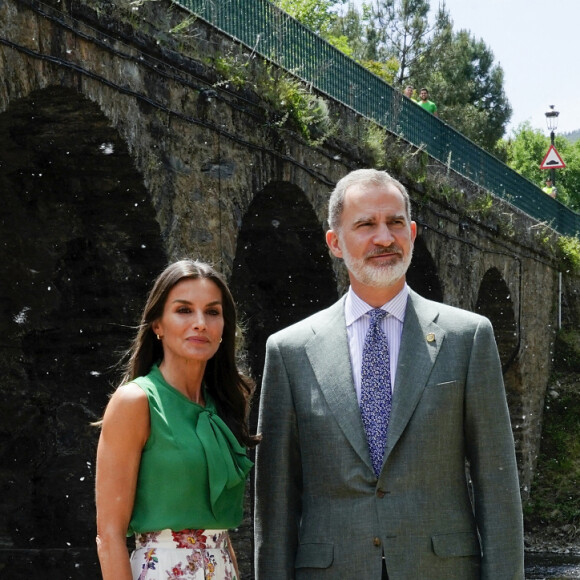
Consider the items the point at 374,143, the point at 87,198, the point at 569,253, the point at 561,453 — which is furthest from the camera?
the point at 569,253

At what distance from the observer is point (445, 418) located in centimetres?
320

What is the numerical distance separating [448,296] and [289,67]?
416 cm

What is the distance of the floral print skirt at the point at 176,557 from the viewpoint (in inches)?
127

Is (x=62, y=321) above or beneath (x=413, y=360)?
above

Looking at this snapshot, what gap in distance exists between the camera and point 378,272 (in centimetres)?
328

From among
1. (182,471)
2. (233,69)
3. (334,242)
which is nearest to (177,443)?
(182,471)

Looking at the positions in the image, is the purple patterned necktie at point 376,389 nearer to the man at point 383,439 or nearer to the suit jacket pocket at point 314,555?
the man at point 383,439

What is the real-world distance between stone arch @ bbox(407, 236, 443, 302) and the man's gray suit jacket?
8793 mm

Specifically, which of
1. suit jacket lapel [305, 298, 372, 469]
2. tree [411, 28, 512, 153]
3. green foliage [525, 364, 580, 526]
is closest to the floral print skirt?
suit jacket lapel [305, 298, 372, 469]

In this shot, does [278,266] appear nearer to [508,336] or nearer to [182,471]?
[182,471]

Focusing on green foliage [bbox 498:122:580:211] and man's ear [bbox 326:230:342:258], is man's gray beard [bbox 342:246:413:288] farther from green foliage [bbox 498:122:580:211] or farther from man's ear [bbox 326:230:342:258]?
green foliage [bbox 498:122:580:211]

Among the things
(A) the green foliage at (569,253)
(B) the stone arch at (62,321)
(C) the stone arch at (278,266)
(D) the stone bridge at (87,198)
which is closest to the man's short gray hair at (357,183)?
(D) the stone bridge at (87,198)

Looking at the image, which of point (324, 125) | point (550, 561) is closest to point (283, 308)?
point (324, 125)

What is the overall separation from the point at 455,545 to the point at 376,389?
471mm
